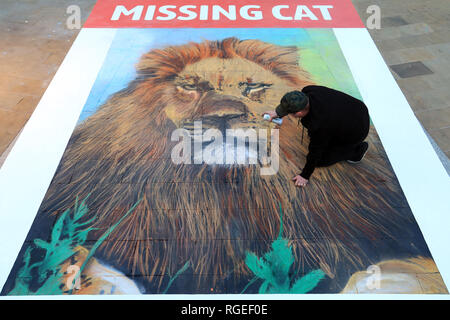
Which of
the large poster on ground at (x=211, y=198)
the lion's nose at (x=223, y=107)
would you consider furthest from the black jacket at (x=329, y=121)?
the lion's nose at (x=223, y=107)

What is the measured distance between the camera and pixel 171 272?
6.91 feet

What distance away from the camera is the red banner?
4.09 meters

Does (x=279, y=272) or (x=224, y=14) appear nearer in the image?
(x=279, y=272)

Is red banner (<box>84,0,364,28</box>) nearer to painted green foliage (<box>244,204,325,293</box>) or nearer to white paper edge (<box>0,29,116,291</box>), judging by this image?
white paper edge (<box>0,29,116,291</box>)

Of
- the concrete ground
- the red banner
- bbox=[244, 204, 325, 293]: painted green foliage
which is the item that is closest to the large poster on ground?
bbox=[244, 204, 325, 293]: painted green foliage

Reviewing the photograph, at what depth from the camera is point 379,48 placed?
4145 mm

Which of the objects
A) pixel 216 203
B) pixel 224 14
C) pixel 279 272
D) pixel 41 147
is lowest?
pixel 279 272

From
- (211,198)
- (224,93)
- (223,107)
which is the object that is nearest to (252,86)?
(224,93)

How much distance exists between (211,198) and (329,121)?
3.24ft

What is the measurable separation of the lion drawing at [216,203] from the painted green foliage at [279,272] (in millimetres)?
46

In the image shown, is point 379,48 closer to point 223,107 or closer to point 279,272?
point 223,107
